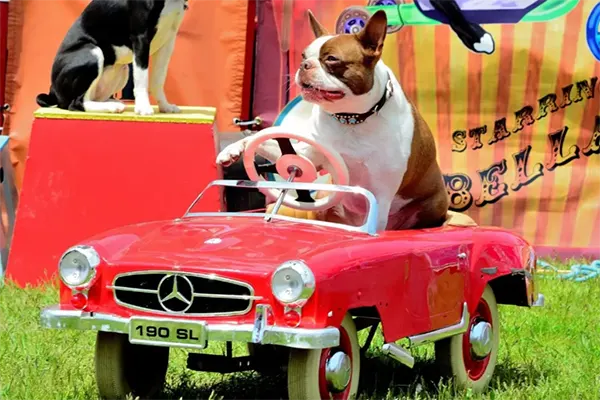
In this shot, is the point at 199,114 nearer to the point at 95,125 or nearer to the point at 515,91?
the point at 95,125

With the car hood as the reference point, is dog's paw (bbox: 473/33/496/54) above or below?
above

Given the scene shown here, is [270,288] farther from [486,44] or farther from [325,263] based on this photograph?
[486,44]

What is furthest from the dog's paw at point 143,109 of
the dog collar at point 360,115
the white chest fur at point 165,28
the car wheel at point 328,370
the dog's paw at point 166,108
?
the car wheel at point 328,370

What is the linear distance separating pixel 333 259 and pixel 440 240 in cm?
77

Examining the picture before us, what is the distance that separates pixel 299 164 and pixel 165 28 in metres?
2.51

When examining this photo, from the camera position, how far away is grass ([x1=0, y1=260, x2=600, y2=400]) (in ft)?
13.7

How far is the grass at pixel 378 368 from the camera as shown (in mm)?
4172

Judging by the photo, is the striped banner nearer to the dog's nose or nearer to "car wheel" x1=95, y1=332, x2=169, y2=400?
the dog's nose

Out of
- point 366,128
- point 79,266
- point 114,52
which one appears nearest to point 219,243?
point 79,266

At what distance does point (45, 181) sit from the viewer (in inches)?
258

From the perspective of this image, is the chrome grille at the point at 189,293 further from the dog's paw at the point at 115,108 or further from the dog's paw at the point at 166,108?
the dog's paw at the point at 166,108

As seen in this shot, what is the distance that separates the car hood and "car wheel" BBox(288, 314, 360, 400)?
0.98ft

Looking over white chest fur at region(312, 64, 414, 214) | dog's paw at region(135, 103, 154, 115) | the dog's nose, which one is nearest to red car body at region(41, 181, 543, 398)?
white chest fur at region(312, 64, 414, 214)

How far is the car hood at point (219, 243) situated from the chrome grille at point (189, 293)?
0.15ft
